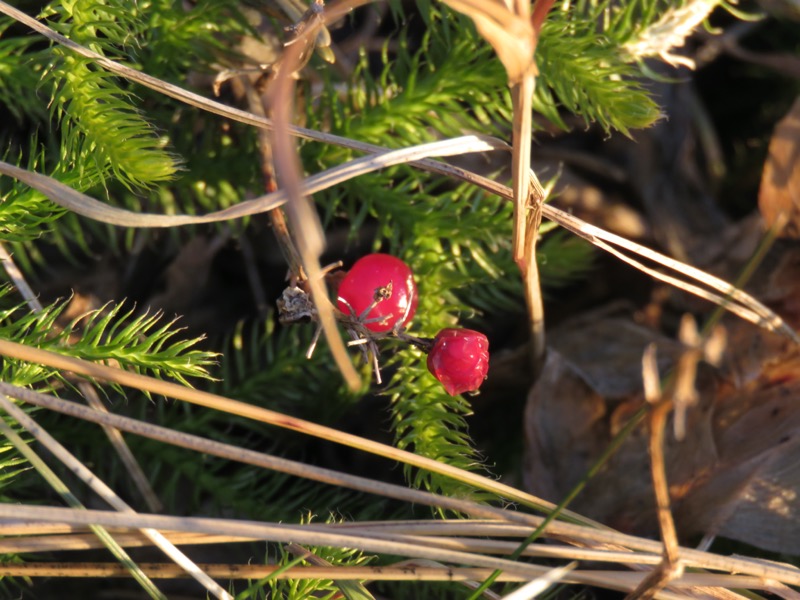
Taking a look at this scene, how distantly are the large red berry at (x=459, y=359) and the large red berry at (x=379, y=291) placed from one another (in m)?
0.07

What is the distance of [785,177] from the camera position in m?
1.51

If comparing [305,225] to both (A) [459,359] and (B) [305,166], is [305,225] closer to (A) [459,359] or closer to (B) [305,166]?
(A) [459,359]

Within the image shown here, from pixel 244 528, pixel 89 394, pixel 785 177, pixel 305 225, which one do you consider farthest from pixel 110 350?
pixel 785 177

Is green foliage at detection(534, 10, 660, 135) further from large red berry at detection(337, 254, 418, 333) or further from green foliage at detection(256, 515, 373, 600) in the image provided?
green foliage at detection(256, 515, 373, 600)

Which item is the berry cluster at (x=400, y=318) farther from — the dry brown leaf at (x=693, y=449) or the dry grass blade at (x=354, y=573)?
the dry brown leaf at (x=693, y=449)

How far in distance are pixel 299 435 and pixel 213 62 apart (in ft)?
2.27

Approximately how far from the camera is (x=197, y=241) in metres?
1.55

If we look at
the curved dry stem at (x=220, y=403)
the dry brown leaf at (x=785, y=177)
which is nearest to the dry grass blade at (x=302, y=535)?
the curved dry stem at (x=220, y=403)

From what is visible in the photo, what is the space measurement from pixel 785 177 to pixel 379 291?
2.94 ft

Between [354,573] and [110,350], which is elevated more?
[110,350]

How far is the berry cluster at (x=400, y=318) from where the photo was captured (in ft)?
3.50

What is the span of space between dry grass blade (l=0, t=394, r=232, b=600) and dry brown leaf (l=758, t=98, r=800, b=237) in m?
1.20

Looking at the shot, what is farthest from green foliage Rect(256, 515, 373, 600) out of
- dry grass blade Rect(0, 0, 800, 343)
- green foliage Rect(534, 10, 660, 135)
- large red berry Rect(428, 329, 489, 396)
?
green foliage Rect(534, 10, 660, 135)

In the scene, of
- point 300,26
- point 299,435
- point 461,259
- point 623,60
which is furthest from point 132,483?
point 623,60
